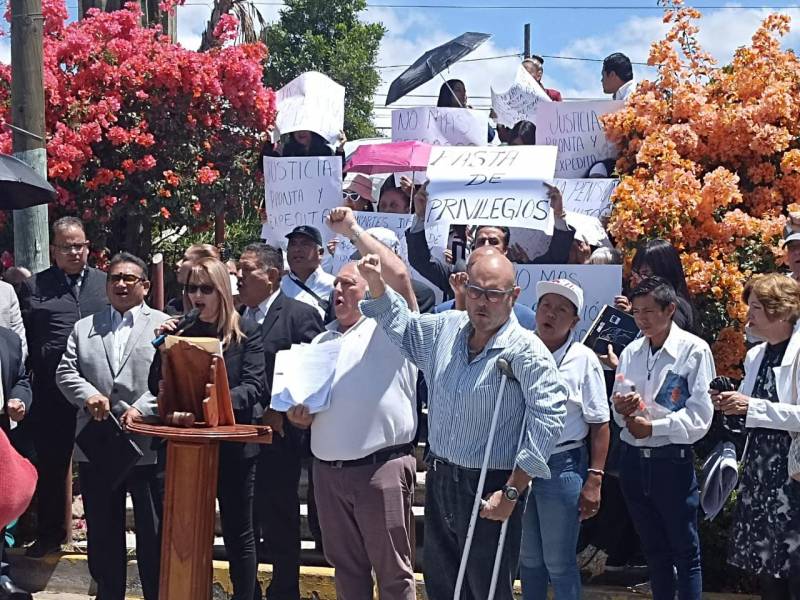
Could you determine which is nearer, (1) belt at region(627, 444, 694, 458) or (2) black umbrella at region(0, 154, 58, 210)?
(1) belt at region(627, 444, 694, 458)

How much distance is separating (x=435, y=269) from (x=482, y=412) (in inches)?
107

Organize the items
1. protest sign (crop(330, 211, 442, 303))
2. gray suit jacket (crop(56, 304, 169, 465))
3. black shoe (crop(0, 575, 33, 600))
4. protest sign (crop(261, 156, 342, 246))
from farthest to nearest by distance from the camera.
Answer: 1. protest sign (crop(261, 156, 342, 246))
2. protest sign (crop(330, 211, 442, 303))
3. black shoe (crop(0, 575, 33, 600))
4. gray suit jacket (crop(56, 304, 169, 465))

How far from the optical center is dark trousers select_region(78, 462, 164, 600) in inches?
244

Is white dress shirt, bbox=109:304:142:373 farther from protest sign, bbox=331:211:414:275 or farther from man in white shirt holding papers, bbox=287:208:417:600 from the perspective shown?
protest sign, bbox=331:211:414:275

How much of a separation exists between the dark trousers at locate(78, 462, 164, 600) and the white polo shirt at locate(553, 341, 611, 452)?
226cm

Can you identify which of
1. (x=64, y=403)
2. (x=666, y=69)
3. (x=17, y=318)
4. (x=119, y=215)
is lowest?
(x=64, y=403)

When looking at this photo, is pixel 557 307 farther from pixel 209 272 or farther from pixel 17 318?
pixel 17 318

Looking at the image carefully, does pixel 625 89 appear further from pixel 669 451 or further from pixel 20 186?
pixel 20 186

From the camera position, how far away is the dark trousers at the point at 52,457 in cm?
712

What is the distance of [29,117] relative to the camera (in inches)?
328

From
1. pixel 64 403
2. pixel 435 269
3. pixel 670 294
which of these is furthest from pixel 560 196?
pixel 64 403

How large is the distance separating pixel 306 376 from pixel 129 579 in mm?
2563

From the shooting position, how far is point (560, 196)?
7215 mm

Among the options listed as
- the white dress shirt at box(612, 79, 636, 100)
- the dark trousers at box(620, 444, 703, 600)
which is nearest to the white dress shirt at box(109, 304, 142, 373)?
the dark trousers at box(620, 444, 703, 600)
